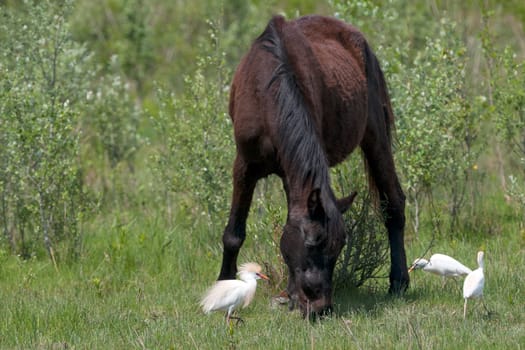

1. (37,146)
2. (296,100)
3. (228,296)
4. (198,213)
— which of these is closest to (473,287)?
(228,296)

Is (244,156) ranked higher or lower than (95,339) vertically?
higher

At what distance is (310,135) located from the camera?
6.60 metres

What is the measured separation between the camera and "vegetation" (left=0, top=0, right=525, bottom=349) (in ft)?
21.1

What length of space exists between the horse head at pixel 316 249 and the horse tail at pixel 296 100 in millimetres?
183

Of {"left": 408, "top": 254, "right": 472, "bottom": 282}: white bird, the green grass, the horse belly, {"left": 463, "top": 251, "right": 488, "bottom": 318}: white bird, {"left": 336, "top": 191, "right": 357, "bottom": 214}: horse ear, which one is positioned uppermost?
the horse belly

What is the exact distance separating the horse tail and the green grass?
1096mm

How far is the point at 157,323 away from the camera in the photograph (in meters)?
6.64

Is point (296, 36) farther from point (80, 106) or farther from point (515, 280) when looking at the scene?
point (80, 106)

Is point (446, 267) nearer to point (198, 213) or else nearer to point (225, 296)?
point (225, 296)

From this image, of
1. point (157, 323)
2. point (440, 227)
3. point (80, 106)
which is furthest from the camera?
point (80, 106)

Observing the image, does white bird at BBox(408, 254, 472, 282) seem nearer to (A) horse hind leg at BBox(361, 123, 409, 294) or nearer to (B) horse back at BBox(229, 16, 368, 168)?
(A) horse hind leg at BBox(361, 123, 409, 294)

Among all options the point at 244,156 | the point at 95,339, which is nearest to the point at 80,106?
the point at 244,156

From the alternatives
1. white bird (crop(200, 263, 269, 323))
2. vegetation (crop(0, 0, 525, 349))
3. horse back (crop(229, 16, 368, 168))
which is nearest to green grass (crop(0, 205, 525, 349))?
vegetation (crop(0, 0, 525, 349))

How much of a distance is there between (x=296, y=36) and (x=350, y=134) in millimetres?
981
